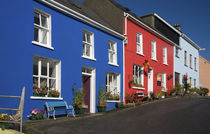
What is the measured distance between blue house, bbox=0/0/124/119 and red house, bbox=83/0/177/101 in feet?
5.19

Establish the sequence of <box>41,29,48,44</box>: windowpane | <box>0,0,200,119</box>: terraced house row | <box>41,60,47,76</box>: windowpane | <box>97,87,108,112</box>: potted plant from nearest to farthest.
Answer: <box>0,0,200,119</box>: terraced house row < <box>41,60,47,76</box>: windowpane < <box>41,29,48,44</box>: windowpane < <box>97,87,108,112</box>: potted plant

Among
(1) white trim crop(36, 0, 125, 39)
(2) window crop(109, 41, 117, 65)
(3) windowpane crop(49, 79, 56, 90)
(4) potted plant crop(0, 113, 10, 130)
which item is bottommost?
(4) potted plant crop(0, 113, 10, 130)

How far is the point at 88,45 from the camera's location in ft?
48.8

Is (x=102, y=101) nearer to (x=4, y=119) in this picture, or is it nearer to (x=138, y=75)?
(x=138, y=75)

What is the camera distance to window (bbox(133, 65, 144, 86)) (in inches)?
759

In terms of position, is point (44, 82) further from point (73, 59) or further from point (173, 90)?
point (173, 90)

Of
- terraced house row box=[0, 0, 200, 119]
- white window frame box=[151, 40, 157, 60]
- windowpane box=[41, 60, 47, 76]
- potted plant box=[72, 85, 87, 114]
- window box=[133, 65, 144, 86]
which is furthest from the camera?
white window frame box=[151, 40, 157, 60]

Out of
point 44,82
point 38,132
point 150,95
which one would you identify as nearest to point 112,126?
point 38,132

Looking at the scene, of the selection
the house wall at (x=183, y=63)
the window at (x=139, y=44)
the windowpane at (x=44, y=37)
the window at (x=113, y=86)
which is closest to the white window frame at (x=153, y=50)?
the window at (x=139, y=44)

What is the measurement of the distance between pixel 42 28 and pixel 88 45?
3779 millimetres

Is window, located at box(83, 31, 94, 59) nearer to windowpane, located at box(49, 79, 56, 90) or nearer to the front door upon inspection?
the front door

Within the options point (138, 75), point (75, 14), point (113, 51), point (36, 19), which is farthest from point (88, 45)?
point (138, 75)

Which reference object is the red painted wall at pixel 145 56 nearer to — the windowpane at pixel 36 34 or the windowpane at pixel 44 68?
the windowpane at pixel 44 68

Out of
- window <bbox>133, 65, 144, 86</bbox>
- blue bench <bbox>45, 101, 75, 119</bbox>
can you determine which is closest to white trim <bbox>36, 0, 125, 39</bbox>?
window <bbox>133, 65, 144, 86</bbox>
